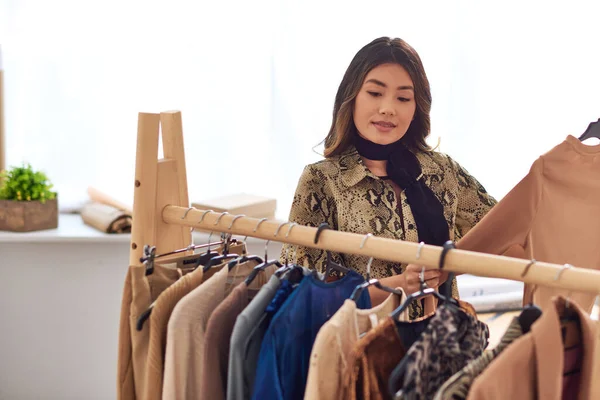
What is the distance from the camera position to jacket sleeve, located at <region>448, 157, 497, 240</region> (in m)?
1.75

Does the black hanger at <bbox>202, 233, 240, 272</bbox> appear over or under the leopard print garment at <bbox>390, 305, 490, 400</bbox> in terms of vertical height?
over

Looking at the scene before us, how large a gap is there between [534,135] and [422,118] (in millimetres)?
1367

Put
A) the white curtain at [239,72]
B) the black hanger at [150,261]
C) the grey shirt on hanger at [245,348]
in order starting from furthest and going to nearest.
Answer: the white curtain at [239,72] < the black hanger at [150,261] < the grey shirt on hanger at [245,348]

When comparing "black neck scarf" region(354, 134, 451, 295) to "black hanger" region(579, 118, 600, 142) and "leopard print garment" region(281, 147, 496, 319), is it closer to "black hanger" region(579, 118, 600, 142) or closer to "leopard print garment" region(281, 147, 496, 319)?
"leopard print garment" region(281, 147, 496, 319)

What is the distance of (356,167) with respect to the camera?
1668 mm

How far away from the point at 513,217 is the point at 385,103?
0.43 m

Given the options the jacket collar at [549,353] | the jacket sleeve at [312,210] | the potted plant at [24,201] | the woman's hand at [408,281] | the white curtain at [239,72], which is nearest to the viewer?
the jacket collar at [549,353]

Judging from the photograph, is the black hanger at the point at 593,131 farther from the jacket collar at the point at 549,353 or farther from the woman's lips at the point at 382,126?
the jacket collar at the point at 549,353

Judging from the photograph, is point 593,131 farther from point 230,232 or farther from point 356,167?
point 230,232

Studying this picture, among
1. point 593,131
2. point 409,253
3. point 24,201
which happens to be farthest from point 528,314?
point 24,201

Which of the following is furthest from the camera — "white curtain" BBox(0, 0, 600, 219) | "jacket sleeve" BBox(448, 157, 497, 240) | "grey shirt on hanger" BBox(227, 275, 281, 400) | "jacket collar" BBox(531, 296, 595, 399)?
"white curtain" BBox(0, 0, 600, 219)

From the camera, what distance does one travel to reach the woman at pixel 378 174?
163 centimetres

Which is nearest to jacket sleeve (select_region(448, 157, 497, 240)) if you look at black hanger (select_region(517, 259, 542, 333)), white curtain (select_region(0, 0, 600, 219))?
black hanger (select_region(517, 259, 542, 333))

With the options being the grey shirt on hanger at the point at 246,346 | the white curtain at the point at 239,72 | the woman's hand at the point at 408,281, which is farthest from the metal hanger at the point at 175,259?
the white curtain at the point at 239,72
